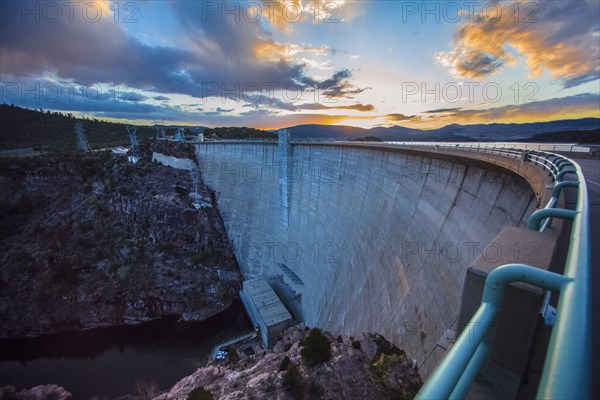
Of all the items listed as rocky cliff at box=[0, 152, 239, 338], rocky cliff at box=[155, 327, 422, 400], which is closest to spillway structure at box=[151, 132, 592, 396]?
rocky cliff at box=[155, 327, 422, 400]

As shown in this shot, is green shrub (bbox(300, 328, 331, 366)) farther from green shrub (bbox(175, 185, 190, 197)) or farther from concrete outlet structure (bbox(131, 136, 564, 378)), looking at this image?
green shrub (bbox(175, 185, 190, 197))

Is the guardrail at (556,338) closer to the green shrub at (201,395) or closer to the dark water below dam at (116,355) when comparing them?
the green shrub at (201,395)

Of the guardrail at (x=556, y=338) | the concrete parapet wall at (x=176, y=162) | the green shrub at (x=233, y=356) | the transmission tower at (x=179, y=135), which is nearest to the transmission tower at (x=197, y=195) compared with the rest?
the concrete parapet wall at (x=176, y=162)

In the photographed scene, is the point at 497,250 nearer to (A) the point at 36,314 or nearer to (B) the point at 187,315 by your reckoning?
(B) the point at 187,315

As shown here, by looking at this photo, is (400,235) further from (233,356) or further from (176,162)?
(176,162)

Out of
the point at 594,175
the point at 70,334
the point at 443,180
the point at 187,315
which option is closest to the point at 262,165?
the point at 187,315

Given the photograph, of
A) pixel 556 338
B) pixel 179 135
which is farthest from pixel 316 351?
pixel 179 135
